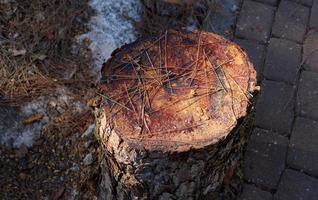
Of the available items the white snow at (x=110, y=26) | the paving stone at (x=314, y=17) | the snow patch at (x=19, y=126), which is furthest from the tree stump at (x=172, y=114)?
the paving stone at (x=314, y=17)

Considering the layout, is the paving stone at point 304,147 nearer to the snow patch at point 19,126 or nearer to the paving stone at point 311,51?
the paving stone at point 311,51

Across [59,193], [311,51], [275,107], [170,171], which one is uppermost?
[311,51]

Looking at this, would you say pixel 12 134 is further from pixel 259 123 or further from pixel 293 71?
pixel 293 71

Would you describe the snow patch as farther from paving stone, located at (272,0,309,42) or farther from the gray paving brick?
paving stone, located at (272,0,309,42)

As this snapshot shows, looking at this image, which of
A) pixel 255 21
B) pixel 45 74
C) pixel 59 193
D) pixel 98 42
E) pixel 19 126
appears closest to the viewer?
pixel 59 193

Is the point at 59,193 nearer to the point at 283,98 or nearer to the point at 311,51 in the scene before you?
the point at 283,98

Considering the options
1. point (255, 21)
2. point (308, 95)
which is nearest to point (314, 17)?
point (255, 21)
